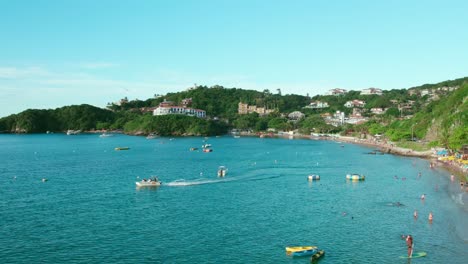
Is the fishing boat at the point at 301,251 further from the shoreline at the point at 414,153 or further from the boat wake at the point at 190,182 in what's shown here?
the shoreline at the point at 414,153

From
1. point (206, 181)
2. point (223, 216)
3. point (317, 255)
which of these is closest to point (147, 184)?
point (206, 181)

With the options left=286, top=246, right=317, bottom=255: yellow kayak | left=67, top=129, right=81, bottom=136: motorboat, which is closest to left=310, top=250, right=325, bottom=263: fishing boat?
left=286, top=246, right=317, bottom=255: yellow kayak

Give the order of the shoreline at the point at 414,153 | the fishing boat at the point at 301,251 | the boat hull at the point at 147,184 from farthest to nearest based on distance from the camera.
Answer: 1. the shoreline at the point at 414,153
2. the boat hull at the point at 147,184
3. the fishing boat at the point at 301,251

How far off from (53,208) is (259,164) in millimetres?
40653

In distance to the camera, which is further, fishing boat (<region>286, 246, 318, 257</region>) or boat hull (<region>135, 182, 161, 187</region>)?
boat hull (<region>135, 182, 161, 187</region>)

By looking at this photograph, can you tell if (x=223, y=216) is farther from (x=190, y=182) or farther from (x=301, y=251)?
(x=190, y=182)

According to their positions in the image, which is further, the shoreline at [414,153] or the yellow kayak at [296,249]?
the shoreline at [414,153]

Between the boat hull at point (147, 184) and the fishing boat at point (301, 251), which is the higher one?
the boat hull at point (147, 184)

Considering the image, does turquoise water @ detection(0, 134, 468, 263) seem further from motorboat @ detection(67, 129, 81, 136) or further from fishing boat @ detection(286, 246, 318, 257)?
motorboat @ detection(67, 129, 81, 136)

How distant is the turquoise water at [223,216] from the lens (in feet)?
99.8

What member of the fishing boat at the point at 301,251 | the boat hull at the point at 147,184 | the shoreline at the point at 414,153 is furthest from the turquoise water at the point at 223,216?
the shoreline at the point at 414,153

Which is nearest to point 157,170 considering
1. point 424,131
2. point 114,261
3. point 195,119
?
point 114,261

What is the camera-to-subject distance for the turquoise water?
30422 millimetres

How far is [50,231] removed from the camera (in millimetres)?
35156
